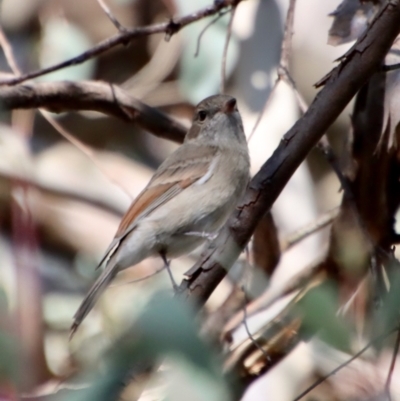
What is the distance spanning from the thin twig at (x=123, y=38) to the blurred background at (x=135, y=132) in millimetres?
251

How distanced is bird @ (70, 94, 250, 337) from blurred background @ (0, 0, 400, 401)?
15 cm

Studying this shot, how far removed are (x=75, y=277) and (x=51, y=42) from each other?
118 inches

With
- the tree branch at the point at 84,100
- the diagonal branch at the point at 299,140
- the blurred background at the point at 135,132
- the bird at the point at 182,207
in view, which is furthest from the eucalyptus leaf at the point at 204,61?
the diagonal branch at the point at 299,140

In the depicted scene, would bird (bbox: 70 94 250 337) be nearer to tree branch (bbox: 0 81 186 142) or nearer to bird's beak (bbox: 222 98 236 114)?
Result: bird's beak (bbox: 222 98 236 114)

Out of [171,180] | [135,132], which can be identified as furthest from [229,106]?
[135,132]

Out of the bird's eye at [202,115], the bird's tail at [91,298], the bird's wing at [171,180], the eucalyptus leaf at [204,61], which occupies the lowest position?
the bird's tail at [91,298]

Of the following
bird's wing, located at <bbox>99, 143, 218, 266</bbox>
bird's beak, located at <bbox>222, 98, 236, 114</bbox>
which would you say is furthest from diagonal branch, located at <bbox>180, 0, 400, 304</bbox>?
bird's beak, located at <bbox>222, 98, 236, 114</bbox>

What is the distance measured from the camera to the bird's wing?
349 centimetres

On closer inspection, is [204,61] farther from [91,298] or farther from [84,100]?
[91,298]

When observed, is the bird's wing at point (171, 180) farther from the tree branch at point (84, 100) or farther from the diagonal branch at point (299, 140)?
the diagonal branch at point (299, 140)

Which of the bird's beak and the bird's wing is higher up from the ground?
the bird's beak

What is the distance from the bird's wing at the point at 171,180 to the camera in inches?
137

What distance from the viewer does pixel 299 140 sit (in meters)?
2.14

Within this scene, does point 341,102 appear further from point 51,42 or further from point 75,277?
point 51,42
